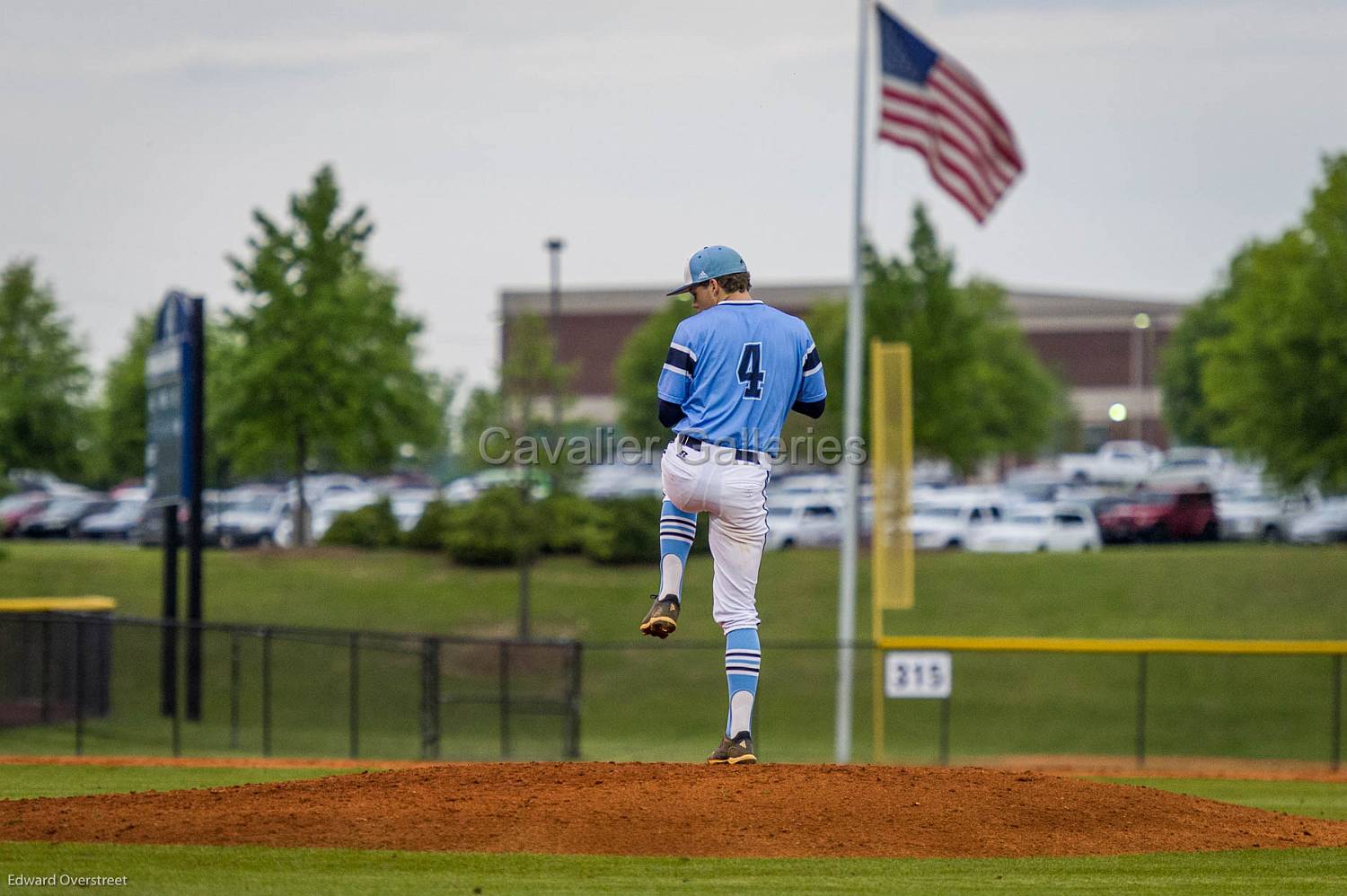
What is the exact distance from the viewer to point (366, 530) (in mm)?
40688

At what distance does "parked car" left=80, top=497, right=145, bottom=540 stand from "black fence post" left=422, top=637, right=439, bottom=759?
27.4 meters

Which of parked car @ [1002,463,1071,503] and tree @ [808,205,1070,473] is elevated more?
tree @ [808,205,1070,473]

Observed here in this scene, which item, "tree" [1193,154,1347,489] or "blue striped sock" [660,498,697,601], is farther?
"tree" [1193,154,1347,489]

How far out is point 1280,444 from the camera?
3600cm

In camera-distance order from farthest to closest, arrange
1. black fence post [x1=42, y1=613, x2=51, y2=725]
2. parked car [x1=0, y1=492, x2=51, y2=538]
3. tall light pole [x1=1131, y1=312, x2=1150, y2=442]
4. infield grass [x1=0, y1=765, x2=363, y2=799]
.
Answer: tall light pole [x1=1131, y1=312, x2=1150, y2=442], parked car [x1=0, y1=492, x2=51, y2=538], black fence post [x1=42, y1=613, x2=51, y2=725], infield grass [x1=0, y1=765, x2=363, y2=799]

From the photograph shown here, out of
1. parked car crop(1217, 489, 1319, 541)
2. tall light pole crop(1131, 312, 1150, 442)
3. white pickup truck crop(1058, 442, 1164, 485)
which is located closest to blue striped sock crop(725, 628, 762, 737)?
parked car crop(1217, 489, 1319, 541)

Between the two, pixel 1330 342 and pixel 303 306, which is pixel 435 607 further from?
pixel 1330 342

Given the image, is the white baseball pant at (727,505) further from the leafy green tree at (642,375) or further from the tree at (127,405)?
the leafy green tree at (642,375)

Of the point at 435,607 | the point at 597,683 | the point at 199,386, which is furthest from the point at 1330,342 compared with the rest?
the point at 199,386

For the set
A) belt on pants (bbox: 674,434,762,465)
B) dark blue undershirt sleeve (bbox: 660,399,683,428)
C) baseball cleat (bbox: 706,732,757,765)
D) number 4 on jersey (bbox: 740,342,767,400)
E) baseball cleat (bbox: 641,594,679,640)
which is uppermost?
number 4 on jersey (bbox: 740,342,767,400)

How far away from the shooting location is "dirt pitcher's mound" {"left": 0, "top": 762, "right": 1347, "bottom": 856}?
684cm

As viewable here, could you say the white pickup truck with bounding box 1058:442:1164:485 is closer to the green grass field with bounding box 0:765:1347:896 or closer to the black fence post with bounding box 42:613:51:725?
the black fence post with bounding box 42:613:51:725

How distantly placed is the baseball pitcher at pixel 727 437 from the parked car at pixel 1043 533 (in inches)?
1341

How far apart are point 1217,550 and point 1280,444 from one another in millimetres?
5340
